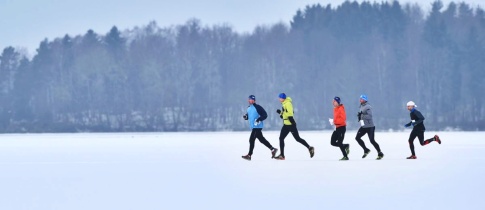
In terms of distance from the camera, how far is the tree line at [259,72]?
259ft

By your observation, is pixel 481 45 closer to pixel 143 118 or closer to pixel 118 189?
pixel 143 118

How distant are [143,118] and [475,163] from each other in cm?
7193

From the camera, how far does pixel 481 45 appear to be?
261ft

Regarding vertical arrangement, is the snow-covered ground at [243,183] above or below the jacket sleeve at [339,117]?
below

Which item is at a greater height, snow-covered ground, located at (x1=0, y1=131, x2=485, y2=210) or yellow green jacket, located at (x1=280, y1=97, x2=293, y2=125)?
yellow green jacket, located at (x1=280, y1=97, x2=293, y2=125)

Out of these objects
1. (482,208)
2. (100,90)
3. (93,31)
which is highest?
(93,31)

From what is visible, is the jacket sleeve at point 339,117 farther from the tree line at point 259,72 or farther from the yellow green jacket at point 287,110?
the tree line at point 259,72

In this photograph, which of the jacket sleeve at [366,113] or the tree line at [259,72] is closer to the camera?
the jacket sleeve at [366,113]

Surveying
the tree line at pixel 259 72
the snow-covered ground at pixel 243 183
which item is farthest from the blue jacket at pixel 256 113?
the tree line at pixel 259 72

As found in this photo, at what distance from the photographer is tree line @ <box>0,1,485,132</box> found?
259 ft

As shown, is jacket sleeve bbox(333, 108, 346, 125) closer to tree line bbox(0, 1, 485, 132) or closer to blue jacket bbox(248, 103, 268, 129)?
blue jacket bbox(248, 103, 268, 129)

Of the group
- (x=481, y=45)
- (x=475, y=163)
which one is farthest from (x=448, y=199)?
(x=481, y=45)

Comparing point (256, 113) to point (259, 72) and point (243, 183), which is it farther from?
point (259, 72)

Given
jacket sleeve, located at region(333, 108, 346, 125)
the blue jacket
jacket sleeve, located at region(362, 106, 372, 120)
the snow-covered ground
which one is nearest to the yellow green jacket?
the blue jacket
